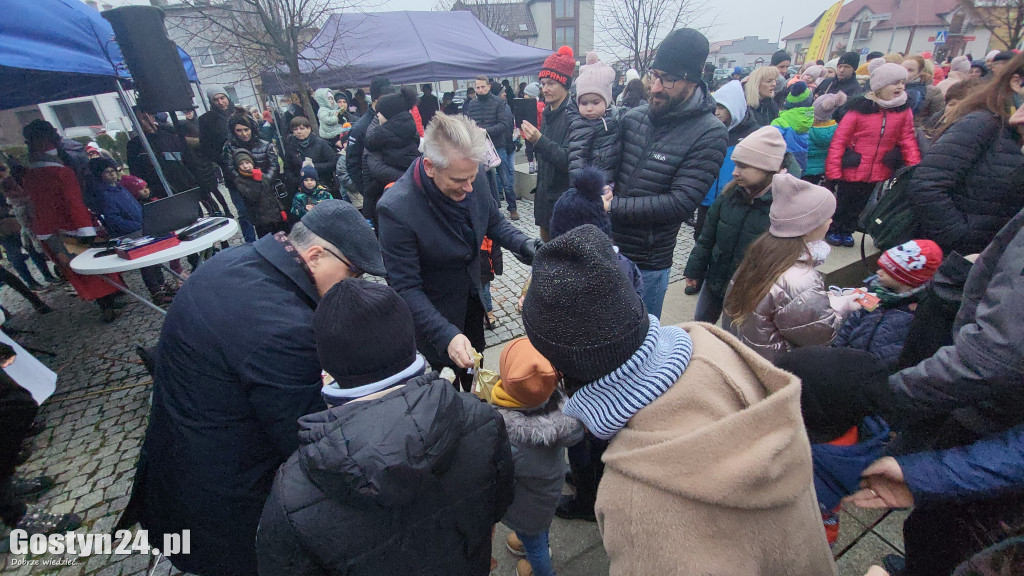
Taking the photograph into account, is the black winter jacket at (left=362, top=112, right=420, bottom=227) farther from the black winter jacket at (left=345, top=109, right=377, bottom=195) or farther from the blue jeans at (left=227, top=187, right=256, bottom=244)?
the blue jeans at (left=227, top=187, right=256, bottom=244)

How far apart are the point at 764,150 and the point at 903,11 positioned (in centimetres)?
6514

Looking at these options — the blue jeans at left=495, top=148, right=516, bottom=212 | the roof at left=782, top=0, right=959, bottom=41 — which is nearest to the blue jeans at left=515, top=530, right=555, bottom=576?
the blue jeans at left=495, top=148, right=516, bottom=212

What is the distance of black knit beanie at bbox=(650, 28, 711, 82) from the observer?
2402mm

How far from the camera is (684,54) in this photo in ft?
7.95

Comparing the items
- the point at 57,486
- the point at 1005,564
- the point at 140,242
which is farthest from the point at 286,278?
the point at 140,242

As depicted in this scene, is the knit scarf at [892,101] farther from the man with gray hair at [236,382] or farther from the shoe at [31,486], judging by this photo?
the shoe at [31,486]

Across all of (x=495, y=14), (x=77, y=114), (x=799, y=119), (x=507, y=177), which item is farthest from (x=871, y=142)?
(x=77, y=114)

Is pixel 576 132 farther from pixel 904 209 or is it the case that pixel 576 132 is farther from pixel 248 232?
pixel 248 232

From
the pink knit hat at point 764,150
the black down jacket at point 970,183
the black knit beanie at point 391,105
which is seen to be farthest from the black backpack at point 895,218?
the black knit beanie at point 391,105

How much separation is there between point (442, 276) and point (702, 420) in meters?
1.82

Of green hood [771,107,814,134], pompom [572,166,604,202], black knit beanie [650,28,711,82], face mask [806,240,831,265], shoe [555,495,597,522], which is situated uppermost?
black knit beanie [650,28,711,82]

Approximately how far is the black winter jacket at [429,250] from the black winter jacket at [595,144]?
3.23 feet

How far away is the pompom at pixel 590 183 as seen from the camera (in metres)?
2.06

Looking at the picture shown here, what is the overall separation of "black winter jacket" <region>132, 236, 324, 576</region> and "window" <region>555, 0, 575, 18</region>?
58.3m
